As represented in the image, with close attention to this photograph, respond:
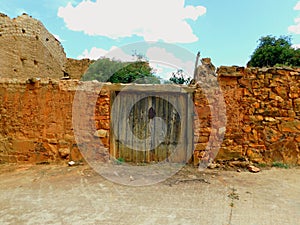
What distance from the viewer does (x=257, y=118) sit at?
5.32 m

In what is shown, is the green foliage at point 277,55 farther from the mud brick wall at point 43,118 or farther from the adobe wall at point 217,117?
the mud brick wall at point 43,118

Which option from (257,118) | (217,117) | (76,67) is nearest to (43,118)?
(217,117)

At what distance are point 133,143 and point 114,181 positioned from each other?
1.28m

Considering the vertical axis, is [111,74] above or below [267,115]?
above

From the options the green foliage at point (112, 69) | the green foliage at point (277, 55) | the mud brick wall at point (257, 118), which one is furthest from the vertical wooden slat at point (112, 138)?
the green foliage at point (277, 55)

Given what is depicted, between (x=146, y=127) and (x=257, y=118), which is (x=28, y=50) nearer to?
(x=146, y=127)

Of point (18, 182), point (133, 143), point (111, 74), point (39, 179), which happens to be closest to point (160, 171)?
point (133, 143)

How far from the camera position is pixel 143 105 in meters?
5.58

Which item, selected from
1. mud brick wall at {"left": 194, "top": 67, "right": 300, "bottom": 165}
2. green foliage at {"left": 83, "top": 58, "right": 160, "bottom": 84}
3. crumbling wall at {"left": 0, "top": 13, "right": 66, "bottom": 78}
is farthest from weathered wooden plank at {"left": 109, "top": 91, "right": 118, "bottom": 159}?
green foliage at {"left": 83, "top": 58, "right": 160, "bottom": 84}

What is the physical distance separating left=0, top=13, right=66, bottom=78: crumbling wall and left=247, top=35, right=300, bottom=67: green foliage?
994cm

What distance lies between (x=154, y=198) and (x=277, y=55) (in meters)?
11.9

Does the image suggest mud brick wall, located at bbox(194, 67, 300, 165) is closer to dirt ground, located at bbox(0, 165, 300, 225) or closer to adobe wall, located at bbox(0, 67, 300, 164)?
adobe wall, located at bbox(0, 67, 300, 164)

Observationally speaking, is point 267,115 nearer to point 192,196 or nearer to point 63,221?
point 192,196

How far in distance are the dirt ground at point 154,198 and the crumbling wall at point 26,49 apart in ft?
16.3
